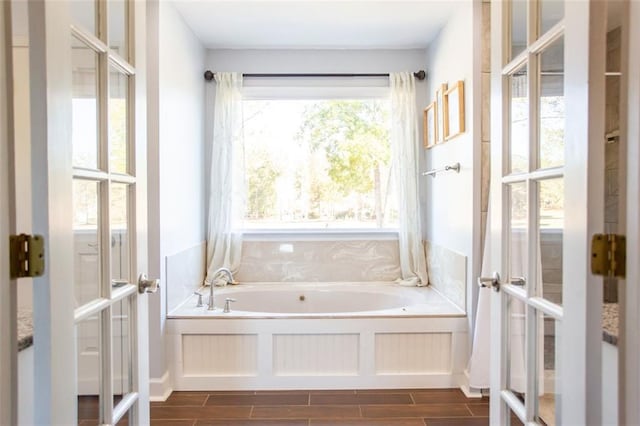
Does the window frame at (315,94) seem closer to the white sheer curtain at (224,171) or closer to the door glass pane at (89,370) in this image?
the white sheer curtain at (224,171)

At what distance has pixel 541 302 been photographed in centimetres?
124

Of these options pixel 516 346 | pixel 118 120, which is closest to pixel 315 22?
pixel 118 120

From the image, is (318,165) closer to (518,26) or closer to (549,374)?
(518,26)

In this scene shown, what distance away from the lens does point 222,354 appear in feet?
9.25

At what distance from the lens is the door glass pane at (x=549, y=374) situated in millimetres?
1170

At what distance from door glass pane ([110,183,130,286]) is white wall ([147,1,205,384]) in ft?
4.12

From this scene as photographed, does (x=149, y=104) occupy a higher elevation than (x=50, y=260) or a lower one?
higher

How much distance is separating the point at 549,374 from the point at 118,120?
4.72 ft

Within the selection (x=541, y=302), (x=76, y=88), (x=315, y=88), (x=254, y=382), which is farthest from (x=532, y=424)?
(x=315, y=88)

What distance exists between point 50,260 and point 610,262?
1.20 metres

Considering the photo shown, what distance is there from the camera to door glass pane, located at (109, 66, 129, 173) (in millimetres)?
1323

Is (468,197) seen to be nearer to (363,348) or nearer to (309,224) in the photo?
(363,348)

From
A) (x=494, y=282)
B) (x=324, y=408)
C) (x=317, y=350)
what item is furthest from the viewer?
(x=317, y=350)

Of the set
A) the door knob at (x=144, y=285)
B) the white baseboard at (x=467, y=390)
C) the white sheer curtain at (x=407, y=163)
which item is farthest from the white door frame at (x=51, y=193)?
the white sheer curtain at (x=407, y=163)
